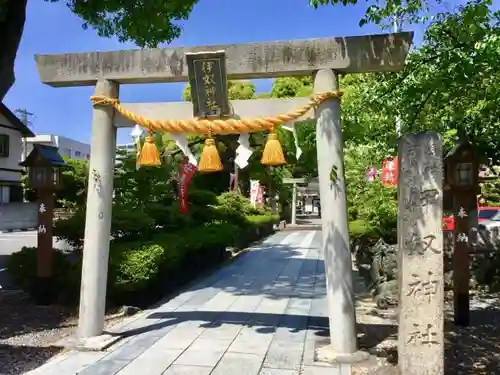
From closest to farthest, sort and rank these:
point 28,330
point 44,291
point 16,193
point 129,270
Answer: point 28,330, point 129,270, point 44,291, point 16,193

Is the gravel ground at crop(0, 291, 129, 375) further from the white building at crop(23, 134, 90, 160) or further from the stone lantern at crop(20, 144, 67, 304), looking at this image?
the white building at crop(23, 134, 90, 160)

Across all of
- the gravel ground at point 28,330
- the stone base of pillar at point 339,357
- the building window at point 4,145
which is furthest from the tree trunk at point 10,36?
the building window at point 4,145

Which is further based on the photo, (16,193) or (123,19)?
(16,193)

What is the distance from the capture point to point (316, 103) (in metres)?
5.84

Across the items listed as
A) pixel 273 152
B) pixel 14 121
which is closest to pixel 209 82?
pixel 273 152

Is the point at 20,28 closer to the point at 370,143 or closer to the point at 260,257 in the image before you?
the point at 370,143

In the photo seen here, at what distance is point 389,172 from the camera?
1193 centimetres

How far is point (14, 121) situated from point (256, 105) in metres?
25.5

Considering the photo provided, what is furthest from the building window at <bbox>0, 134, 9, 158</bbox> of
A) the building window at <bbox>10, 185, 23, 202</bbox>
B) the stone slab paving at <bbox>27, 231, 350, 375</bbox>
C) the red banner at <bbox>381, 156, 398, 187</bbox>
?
the red banner at <bbox>381, 156, 398, 187</bbox>

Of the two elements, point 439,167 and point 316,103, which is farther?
point 316,103

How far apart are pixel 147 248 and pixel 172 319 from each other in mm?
1589

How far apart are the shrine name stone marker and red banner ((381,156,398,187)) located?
21.3 ft

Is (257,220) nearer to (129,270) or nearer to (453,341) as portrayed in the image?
(129,270)

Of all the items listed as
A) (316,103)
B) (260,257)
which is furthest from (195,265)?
(316,103)
